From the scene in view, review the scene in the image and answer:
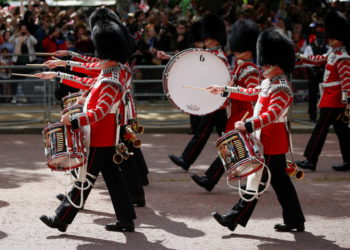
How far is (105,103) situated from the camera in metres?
6.28

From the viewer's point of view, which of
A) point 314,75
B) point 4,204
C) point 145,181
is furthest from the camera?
point 314,75

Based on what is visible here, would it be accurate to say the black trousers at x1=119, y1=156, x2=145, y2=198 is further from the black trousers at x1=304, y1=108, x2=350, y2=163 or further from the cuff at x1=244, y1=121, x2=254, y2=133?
the black trousers at x1=304, y1=108, x2=350, y2=163

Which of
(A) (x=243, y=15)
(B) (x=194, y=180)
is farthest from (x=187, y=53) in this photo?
(A) (x=243, y=15)

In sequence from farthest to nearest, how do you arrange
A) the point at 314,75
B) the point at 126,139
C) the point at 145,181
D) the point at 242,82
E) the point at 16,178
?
the point at 314,75 → the point at 16,178 → the point at 145,181 → the point at 242,82 → the point at 126,139

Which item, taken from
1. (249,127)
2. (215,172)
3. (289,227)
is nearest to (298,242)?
(289,227)

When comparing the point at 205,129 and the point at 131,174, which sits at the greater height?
the point at 205,129

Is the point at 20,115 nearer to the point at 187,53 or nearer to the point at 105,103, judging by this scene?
the point at 187,53

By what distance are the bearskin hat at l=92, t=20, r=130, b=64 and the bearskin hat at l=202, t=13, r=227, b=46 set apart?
229 centimetres

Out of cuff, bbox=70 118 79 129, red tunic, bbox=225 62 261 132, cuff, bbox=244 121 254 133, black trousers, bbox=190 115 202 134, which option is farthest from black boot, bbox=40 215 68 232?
black trousers, bbox=190 115 202 134

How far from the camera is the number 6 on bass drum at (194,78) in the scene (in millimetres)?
8180

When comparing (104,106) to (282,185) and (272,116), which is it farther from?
(282,185)

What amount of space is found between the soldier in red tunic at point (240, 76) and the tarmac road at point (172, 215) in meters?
0.20

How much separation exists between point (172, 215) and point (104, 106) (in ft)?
4.87

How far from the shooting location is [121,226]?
21.7ft
